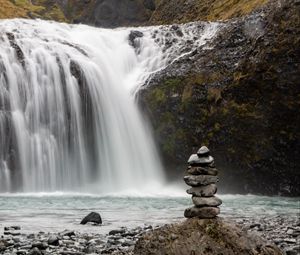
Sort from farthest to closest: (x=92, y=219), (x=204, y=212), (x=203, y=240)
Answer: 1. (x=92, y=219)
2. (x=204, y=212)
3. (x=203, y=240)

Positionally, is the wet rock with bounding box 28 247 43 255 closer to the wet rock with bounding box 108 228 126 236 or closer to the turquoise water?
the wet rock with bounding box 108 228 126 236

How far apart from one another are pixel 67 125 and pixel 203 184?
37892 millimetres

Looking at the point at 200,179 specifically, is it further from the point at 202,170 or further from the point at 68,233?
the point at 68,233

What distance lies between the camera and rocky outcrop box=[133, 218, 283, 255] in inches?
423

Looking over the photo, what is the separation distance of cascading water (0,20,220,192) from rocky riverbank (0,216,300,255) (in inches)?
981

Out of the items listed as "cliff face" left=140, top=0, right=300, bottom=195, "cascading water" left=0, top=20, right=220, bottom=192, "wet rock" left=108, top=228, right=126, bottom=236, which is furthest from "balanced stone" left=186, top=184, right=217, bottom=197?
"cliff face" left=140, top=0, right=300, bottom=195

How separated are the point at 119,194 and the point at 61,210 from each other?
48.1 feet

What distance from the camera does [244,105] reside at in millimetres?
48406

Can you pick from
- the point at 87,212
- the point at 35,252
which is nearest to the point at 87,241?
the point at 35,252

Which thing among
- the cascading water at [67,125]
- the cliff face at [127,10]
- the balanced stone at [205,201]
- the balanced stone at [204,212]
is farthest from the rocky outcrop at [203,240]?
the cliff face at [127,10]

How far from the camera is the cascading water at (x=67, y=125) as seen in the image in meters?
45.5

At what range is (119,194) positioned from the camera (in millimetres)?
43688

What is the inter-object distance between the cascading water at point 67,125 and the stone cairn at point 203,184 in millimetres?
34463

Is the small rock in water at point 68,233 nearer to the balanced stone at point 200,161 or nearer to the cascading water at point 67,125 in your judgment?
the balanced stone at point 200,161
